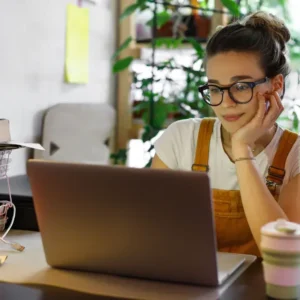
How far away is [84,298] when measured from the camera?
95cm

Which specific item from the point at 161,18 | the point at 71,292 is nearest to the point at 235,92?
the point at 71,292

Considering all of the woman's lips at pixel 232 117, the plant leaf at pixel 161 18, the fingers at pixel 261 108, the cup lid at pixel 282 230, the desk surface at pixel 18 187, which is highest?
the plant leaf at pixel 161 18

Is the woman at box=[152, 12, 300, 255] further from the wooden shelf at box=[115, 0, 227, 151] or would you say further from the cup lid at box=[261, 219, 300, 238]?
the wooden shelf at box=[115, 0, 227, 151]

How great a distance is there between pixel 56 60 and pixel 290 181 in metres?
0.96

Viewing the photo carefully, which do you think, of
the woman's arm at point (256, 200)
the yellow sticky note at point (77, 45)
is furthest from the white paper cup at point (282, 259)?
the yellow sticky note at point (77, 45)

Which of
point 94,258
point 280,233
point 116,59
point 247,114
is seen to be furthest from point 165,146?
point 116,59

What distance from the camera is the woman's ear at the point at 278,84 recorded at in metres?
1.42

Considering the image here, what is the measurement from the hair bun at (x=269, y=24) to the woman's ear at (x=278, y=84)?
0.08 metres

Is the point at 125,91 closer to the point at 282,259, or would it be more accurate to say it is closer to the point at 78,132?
the point at 78,132

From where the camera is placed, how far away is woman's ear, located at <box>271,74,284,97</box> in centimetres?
142

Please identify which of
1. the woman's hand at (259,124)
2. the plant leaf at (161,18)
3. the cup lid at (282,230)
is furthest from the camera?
the plant leaf at (161,18)

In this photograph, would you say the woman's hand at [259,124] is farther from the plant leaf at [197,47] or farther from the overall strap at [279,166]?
the plant leaf at [197,47]

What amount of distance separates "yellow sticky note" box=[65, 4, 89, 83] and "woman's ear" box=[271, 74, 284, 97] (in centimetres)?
88

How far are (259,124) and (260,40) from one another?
0.20 metres
